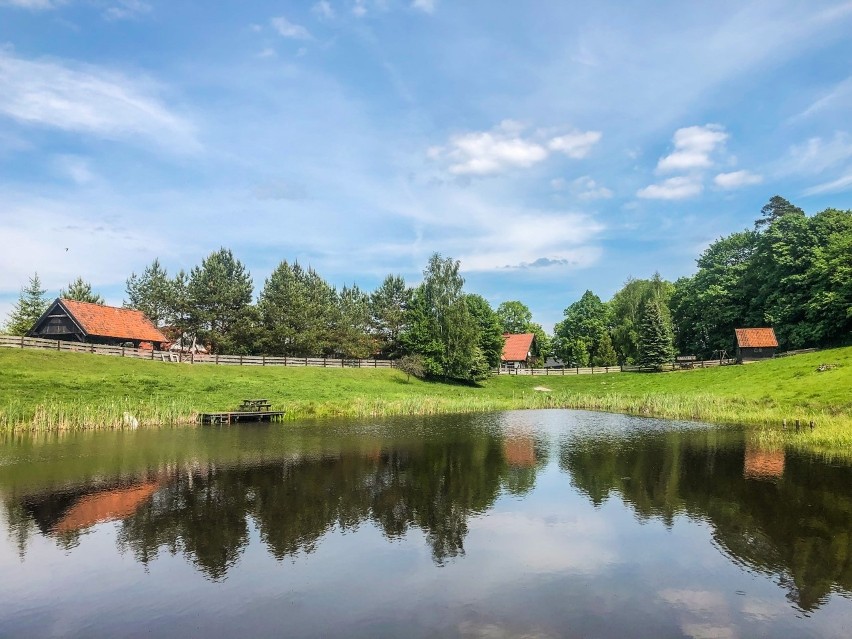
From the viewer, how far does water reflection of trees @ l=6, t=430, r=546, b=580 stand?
15.6 meters

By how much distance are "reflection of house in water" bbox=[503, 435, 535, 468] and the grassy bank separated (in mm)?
13911

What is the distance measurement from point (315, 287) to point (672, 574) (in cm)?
7139

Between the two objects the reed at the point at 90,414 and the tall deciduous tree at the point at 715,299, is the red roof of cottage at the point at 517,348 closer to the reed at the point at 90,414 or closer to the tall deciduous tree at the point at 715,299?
the tall deciduous tree at the point at 715,299

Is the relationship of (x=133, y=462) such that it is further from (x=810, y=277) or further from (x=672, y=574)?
(x=810, y=277)

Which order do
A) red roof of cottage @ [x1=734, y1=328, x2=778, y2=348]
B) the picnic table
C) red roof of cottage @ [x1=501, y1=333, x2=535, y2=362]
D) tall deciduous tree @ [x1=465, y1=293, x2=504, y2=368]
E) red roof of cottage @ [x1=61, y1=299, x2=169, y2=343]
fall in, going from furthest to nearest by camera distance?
red roof of cottage @ [x1=501, y1=333, x2=535, y2=362] → tall deciduous tree @ [x1=465, y1=293, x2=504, y2=368] → red roof of cottage @ [x1=734, y1=328, x2=778, y2=348] → red roof of cottage @ [x1=61, y1=299, x2=169, y2=343] → the picnic table

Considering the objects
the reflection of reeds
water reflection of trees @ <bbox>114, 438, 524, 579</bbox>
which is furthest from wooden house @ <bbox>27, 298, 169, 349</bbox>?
water reflection of trees @ <bbox>114, 438, 524, 579</bbox>

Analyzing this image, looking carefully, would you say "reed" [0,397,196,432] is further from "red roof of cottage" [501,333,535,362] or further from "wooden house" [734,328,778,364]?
"wooden house" [734,328,778,364]

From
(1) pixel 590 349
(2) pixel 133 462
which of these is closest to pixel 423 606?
(2) pixel 133 462

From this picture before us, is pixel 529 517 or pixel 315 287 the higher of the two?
pixel 315 287

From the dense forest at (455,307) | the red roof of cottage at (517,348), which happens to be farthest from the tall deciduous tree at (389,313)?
the red roof of cottage at (517,348)

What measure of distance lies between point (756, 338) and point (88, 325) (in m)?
77.6

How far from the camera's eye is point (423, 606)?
11.8 meters

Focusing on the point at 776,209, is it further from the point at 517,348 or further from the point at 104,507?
the point at 104,507

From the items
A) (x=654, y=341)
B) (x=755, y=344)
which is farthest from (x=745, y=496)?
(x=654, y=341)
